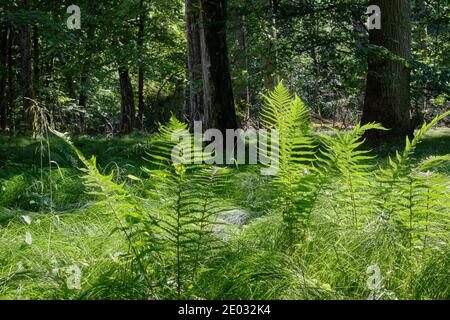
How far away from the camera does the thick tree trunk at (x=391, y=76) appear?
966 cm

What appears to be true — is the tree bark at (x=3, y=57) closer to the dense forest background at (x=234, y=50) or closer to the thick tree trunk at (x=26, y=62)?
the dense forest background at (x=234, y=50)

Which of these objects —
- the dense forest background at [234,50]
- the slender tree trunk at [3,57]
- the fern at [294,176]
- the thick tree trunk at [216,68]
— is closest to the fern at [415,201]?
the fern at [294,176]

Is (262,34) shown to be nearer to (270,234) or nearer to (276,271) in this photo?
(270,234)

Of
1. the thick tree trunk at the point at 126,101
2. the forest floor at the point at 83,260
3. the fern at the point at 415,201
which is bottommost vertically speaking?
the forest floor at the point at 83,260

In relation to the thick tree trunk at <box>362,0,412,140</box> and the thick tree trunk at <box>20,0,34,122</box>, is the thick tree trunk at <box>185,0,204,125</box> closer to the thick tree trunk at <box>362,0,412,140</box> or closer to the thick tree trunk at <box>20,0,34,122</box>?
the thick tree trunk at <box>362,0,412,140</box>

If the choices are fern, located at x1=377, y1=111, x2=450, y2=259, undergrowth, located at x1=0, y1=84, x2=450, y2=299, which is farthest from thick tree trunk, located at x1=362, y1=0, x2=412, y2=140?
fern, located at x1=377, y1=111, x2=450, y2=259

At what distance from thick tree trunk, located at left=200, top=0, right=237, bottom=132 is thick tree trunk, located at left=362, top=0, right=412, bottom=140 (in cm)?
301

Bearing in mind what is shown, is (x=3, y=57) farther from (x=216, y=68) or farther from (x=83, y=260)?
(x=83, y=260)

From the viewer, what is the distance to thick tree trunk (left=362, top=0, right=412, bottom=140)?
9656 mm

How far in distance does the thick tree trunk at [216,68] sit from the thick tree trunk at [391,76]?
3.01 meters

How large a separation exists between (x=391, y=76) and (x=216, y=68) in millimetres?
3471

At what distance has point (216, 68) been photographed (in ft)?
26.6
